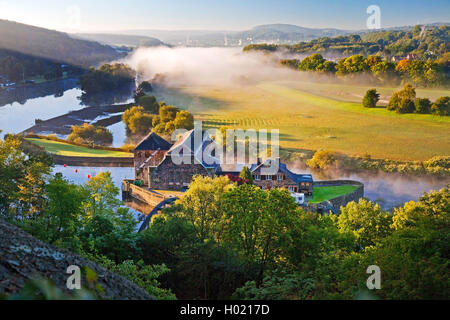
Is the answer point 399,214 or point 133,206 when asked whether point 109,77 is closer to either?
point 133,206

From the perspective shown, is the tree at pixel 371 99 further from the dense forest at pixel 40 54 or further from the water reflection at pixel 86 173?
the dense forest at pixel 40 54

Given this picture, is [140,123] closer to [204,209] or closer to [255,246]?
→ [204,209]

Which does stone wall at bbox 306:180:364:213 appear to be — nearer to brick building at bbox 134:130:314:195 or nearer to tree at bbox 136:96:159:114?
brick building at bbox 134:130:314:195

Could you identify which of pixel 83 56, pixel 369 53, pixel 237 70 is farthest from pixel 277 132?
pixel 83 56

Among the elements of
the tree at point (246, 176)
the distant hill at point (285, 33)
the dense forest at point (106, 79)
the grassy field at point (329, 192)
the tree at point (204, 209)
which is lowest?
the grassy field at point (329, 192)

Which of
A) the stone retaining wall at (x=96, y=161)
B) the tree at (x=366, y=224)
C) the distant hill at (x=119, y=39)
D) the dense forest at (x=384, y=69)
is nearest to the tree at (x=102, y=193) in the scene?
the tree at (x=366, y=224)

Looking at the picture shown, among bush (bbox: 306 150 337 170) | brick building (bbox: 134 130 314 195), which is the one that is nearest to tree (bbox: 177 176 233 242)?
brick building (bbox: 134 130 314 195)
